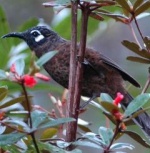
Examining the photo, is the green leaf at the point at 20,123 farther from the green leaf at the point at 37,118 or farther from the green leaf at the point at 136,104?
the green leaf at the point at 136,104

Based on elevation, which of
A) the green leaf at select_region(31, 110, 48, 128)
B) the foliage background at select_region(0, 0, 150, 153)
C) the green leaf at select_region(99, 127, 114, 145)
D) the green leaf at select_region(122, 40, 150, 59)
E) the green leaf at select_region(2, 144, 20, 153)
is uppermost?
the green leaf at select_region(122, 40, 150, 59)

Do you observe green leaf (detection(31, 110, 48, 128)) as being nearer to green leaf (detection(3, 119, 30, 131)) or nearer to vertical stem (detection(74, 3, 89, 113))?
green leaf (detection(3, 119, 30, 131))

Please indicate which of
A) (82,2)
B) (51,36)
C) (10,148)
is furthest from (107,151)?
(51,36)

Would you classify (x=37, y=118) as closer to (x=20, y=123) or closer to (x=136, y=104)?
(x=20, y=123)

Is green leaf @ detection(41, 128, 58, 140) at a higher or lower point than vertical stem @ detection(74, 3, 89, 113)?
lower

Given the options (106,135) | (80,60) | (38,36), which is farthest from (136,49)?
(38,36)

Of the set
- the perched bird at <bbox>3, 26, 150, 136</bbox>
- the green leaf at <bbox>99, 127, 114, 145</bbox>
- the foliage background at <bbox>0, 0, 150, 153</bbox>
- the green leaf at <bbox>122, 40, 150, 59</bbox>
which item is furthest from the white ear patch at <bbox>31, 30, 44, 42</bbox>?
the foliage background at <bbox>0, 0, 150, 153</bbox>

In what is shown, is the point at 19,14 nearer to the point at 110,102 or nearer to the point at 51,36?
the point at 51,36

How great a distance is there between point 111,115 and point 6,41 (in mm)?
1393

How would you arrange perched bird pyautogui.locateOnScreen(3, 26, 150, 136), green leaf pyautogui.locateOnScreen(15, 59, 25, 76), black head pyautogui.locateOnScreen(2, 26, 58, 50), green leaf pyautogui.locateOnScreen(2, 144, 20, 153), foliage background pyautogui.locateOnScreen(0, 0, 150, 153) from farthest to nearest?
foliage background pyautogui.locateOnScreen(0, 0, 150, 153) → black head pyautogui.locateOnScreen(2, 26, 58, 50) → perched bird pyautogui.locateOnScreen(3, 26, 150, 136) → green leaf pyautogui.locateOnScreen(2, 144, 20, 153) → green leaf pyautogui.locateOnScreen(15, 59, 25, 76)

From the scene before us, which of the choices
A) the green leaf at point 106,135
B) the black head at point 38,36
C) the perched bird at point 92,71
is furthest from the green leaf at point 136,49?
the black head at point 38,36

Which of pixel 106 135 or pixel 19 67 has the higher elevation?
pixel 19 67

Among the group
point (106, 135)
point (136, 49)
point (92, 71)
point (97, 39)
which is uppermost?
point (136, 49)

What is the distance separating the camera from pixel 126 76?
2311 mm
